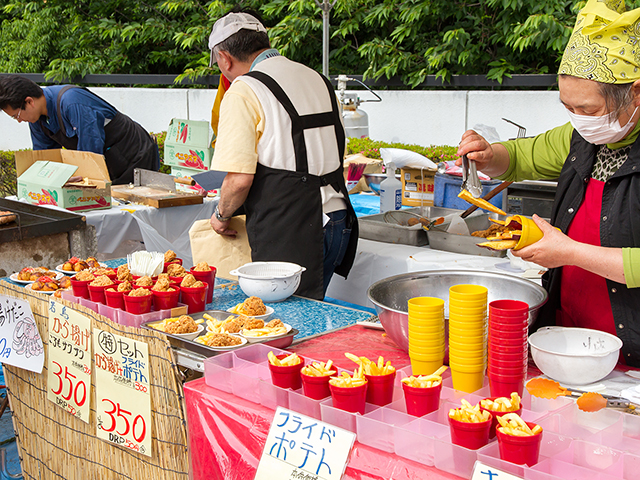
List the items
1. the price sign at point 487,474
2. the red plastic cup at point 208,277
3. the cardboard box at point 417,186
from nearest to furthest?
the price sign at point 487,474
the red plastic cup at point 208,277
the cardboard box at point 417,186

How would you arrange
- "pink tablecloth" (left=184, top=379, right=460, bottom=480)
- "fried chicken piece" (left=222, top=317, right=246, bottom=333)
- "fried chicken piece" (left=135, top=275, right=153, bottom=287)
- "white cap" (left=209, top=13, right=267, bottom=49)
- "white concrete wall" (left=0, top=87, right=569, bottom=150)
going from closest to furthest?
"pink tablecloth" (left=184, top=379, right=460, bottom=480), "fried chicken piece" (left=222, top=317, right=246, bottom=333), "fried chicken piece" (left=135, top=275, right=153, bottom=287), "white cap" (left=209, top=13, right=267, bottom=49), "white concrete wall" (left=0, top=87, right=569, bottom=150)

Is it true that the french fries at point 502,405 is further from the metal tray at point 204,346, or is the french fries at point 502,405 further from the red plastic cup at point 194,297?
the red plastic cup at point 194,297

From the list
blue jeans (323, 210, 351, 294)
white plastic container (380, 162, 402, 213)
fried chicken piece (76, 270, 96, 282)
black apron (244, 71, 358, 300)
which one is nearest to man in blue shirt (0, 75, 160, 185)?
white plastic container (380, 162, 402, 213)

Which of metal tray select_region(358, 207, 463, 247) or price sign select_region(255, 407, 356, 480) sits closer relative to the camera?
price sign select_region(255, 407, 356, 480)

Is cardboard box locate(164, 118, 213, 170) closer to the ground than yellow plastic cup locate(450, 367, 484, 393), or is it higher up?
higher up

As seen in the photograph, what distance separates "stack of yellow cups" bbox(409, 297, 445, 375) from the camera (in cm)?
121

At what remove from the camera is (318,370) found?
3.84 ft

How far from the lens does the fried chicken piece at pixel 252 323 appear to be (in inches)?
60.7

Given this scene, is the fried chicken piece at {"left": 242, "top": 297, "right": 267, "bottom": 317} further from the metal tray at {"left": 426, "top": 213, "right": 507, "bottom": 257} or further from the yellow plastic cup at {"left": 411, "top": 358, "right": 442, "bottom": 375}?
the metal tray at {"left": 426, "top": 213, "right": 507, "bottom": 257}

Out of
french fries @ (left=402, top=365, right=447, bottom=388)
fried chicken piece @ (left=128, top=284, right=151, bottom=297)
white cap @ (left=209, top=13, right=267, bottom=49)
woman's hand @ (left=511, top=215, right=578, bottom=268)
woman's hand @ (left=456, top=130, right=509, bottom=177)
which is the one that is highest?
white cap @ (left=209, top=13, right=267, bottom=49)

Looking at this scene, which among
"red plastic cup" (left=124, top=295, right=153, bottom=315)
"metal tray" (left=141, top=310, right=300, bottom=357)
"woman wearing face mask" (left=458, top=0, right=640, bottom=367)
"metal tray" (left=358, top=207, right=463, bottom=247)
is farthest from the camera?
"metal tray" (left=358, top=207, right=463, bottom=247)

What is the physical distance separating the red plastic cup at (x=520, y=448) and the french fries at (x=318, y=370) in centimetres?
35

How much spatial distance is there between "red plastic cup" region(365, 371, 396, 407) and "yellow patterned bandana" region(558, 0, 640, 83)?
0.76 metres

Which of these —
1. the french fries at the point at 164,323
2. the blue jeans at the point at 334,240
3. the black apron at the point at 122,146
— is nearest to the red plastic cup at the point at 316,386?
the french fries at the point at 164,323
